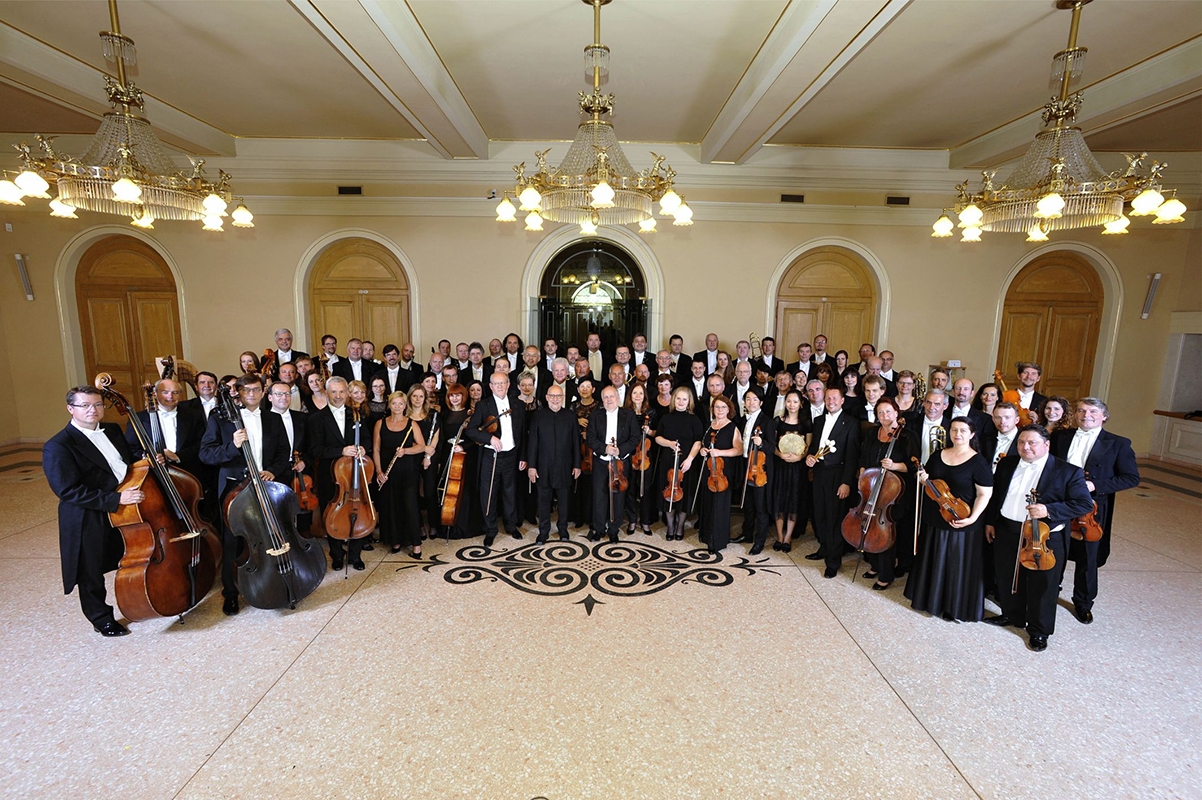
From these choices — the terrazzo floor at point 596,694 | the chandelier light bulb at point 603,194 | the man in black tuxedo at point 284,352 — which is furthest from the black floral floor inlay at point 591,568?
the man in black tuxedo at point 284,352

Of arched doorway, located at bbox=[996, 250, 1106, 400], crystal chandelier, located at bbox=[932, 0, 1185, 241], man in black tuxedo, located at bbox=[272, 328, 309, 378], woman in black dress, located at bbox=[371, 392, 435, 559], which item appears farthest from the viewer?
arched doorway, located at bbox=[996, 250, 1106, 400]

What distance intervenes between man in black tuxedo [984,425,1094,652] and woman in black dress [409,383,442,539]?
165 inches

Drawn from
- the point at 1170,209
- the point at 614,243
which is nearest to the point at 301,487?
the point at 614,243

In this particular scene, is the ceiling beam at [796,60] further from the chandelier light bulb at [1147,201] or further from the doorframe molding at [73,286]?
the doorframe molding at [73,286]

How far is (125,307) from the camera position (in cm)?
799

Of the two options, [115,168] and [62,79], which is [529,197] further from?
[62,79]

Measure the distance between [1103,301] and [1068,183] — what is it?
6.22 meters

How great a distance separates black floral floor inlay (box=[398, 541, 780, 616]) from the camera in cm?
411

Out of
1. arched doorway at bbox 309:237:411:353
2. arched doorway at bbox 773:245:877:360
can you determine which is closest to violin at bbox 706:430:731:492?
arched doorway at bbox 773:245:877:360

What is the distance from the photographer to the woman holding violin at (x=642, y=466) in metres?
4.88

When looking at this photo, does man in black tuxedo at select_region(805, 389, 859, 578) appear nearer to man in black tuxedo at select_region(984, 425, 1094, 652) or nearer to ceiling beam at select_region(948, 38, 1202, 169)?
man in black tuxedo at select_region(984, 425, 1094, 652)

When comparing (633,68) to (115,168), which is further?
(633,68)

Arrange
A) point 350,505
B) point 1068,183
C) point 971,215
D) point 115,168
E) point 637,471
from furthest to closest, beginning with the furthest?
point 637,471 → point 971,215 → point 350,505 → point 1068,183 → point 115,168

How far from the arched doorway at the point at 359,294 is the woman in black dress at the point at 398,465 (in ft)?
12.7
